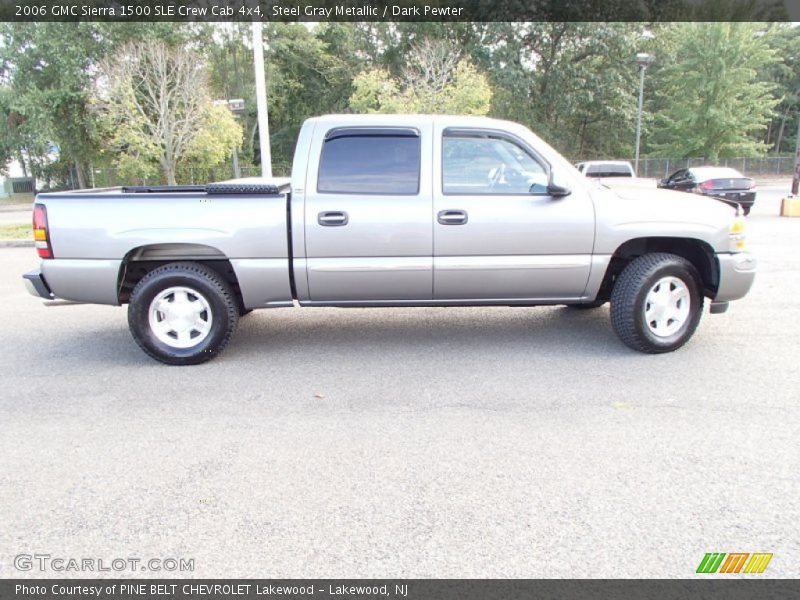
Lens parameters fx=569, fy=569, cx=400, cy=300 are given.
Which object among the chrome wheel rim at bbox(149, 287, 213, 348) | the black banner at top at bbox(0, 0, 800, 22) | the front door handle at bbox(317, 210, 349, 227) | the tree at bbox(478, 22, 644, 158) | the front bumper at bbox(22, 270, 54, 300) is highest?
the black banner at top at bbox(0, 0, 800, 22)

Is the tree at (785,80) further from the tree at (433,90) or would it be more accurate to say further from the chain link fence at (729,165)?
the tree at (433,90)

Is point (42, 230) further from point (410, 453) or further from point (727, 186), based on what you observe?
point (727, 186)

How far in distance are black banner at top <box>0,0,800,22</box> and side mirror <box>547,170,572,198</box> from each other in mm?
23732

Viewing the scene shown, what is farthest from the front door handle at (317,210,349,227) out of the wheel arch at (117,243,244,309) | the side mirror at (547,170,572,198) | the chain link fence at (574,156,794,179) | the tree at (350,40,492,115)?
the chain link fence at (574,156,794,179)

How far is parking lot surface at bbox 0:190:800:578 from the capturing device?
2473 mm

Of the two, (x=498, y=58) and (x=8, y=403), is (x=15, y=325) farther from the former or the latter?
(x=498, y=58)

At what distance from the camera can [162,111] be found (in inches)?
740

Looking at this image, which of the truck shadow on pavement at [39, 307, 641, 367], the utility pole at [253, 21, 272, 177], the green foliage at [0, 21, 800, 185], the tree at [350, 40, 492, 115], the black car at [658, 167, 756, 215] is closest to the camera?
the truck shadow on pavement at [39, 307, 641, 367]

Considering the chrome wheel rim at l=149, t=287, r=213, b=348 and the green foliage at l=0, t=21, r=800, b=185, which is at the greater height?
the green foliage at l=0, t=21, r=800, b=185

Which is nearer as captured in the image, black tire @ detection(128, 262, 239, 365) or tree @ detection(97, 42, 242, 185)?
black tire @ detection(128, 262, 239, 365)

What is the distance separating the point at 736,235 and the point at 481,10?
32448 millimetres

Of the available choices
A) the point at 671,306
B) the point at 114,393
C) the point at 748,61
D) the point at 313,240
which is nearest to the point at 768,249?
the point at 671,306

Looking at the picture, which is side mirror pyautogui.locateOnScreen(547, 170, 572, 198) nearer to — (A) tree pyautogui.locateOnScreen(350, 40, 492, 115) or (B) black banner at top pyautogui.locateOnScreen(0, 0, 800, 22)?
(A) tree pyautogui.locateOnScreen(350, 40, 492, 115)

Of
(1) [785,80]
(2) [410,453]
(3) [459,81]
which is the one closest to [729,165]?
(1) [785,80]
